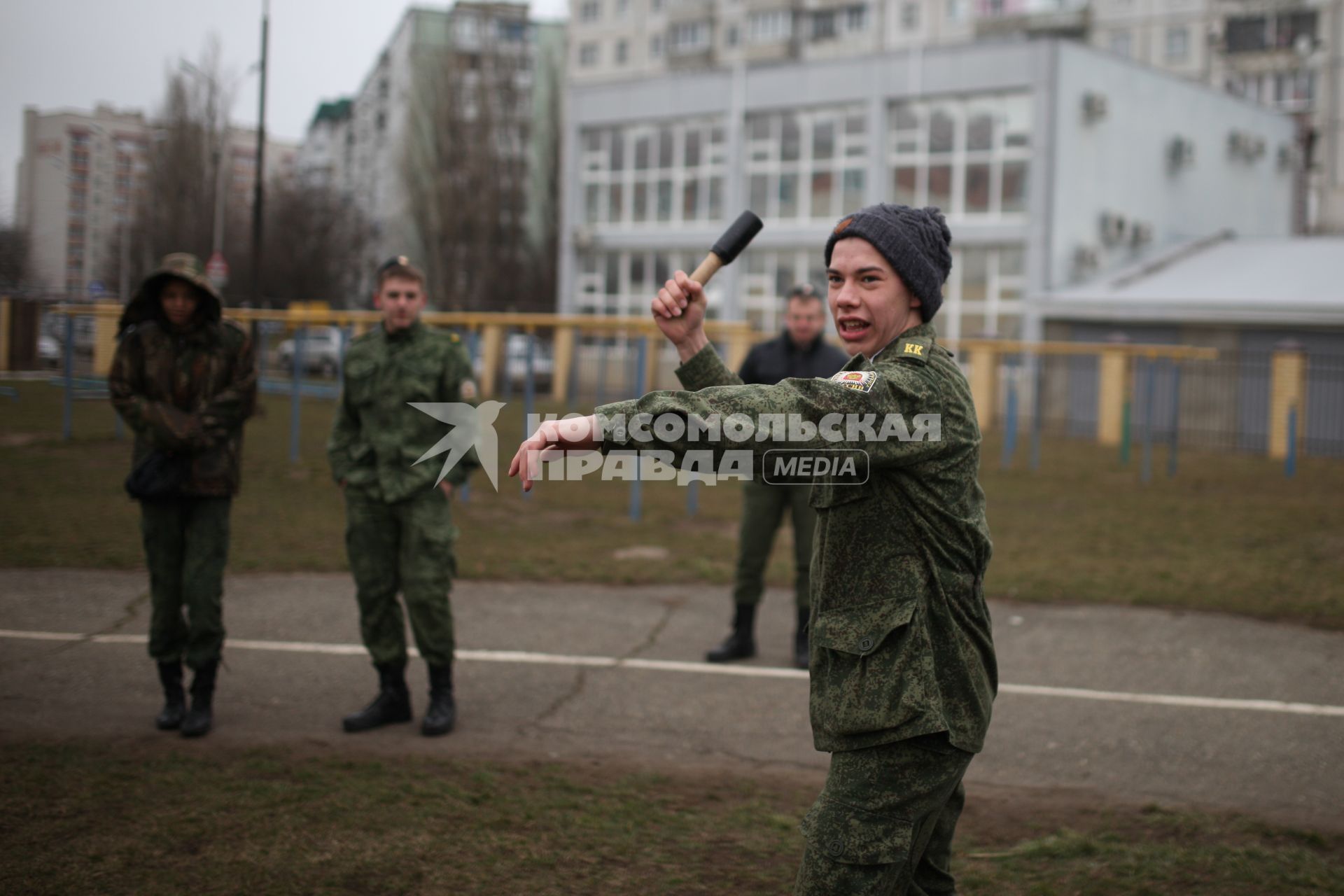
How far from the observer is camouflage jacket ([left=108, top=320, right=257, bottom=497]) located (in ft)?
18.6

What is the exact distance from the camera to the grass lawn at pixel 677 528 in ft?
32.3

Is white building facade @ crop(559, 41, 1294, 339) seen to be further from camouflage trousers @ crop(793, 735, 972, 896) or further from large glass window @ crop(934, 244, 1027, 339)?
camouflage trousers @ crop(793, 735, 972, 896)

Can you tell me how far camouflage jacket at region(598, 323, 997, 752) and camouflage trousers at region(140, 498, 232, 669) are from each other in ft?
12.3

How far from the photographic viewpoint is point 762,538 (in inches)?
292

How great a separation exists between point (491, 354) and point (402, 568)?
22.2 metres

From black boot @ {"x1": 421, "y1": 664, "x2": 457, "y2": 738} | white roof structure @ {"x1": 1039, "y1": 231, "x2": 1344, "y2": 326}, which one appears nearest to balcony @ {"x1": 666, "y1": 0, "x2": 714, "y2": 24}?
white roof structure @ {"x1": 1039, "y1": 231, "x2": 1344, "y2": 326}

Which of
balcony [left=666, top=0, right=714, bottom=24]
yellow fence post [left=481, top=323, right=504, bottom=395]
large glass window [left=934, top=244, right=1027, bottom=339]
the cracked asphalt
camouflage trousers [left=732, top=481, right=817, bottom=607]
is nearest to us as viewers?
the cracked asphalt

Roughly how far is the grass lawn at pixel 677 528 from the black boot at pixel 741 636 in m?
2.44

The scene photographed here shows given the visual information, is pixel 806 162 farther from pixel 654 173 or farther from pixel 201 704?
pixel 201 704

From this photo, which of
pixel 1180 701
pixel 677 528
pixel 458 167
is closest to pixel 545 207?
pixel 458 167

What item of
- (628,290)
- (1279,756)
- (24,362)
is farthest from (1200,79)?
(1279,756)

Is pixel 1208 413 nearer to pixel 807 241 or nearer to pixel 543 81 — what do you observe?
pixel 807 241

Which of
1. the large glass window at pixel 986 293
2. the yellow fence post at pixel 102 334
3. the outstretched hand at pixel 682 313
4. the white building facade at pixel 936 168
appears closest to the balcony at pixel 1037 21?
the white building facade at pixel 936 168

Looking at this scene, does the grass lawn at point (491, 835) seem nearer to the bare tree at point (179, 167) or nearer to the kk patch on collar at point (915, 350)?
the kk patch on collar at point (915, 350)
